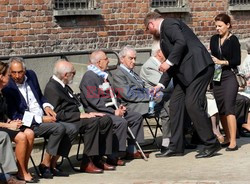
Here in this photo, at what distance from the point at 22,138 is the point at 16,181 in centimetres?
47

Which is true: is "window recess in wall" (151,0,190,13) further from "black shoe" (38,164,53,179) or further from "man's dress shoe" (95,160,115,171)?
"black shoe" (38,164,53,179)

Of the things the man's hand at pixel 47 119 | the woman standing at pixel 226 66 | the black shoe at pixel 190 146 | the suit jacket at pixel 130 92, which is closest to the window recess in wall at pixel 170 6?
the woman standing at pixel 226 66

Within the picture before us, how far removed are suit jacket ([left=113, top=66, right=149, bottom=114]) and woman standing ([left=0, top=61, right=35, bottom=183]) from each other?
2.04m

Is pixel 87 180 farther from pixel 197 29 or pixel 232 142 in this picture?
pixel 197 29

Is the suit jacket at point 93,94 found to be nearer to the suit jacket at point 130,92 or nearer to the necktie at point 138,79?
the suit jacket at point 130,92

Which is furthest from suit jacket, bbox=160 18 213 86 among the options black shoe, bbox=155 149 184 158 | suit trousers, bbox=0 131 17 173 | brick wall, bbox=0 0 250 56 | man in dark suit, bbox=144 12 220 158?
brick wall, bbox=0 0 250 56

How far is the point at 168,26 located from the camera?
37.2 ft

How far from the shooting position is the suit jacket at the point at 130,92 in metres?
11.9

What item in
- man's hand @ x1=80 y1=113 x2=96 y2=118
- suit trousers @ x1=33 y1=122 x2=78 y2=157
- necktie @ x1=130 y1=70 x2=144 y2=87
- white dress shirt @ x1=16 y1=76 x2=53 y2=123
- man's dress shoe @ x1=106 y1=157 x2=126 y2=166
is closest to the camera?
suit trousers @ x1=33 y1=122 x2=78 y2=157

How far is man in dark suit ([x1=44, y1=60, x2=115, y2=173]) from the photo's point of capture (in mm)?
10789

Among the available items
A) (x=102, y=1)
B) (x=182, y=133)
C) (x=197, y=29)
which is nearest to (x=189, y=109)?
(x=182, y=133)

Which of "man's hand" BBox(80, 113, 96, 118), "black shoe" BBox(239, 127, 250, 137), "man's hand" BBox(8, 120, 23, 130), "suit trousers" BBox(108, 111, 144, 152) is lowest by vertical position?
"black shoe" BBox(239, 127, 250, 137)

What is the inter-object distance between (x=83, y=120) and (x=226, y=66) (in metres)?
2.33

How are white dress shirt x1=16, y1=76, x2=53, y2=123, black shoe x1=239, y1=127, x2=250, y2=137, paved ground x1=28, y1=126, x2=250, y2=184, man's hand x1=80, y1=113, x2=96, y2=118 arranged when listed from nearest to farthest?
paved ground x1=28, y1=126, x2=250, y2=184 < white dress shirt x1=16, y1=76, x2=53, y2=123 < man's hand x1=80, y1=113, x2=96, y2=118 < black shoe x1=239, y1=127, x2=250, y2=137
